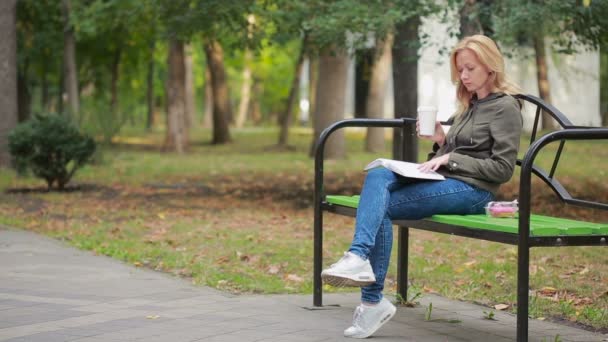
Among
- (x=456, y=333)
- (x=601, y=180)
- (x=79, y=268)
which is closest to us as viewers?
(x=456, y=333)

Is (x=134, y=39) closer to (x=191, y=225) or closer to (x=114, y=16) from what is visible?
(x=114, y=16)

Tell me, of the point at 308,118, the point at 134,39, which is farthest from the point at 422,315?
the point at 308,118

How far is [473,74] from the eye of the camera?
18.1ft

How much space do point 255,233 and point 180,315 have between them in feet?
15.2

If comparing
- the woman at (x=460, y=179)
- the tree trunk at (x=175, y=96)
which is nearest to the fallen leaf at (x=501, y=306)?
the woman at (x=460, y=179)

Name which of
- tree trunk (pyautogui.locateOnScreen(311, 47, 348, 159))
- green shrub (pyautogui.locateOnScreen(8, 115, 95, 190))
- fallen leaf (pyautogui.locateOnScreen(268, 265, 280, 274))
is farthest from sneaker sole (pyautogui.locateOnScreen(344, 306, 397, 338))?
tree trunk (pyautogui.locateOnScreen(311, 47, 348, 159))

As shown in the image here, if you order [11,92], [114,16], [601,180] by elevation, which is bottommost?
[601,180]

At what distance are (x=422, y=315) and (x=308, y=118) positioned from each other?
57.6 meters

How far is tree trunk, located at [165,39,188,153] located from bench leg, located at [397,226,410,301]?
823 inches

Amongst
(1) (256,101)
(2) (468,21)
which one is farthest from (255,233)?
(1) (256,101)

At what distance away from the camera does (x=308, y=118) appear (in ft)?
209

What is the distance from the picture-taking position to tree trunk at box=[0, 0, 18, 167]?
60.5 ft

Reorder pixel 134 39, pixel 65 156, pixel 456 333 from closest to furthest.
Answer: pixel 456 333, pixel 65 156, pixel 134 39

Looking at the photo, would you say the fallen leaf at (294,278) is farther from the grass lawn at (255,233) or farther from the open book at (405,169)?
the open book at (405,169)
